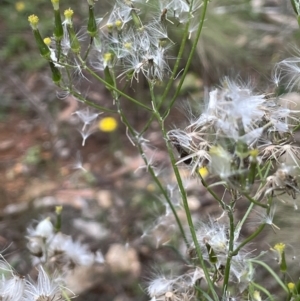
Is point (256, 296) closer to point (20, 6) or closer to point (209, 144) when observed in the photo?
point (209, 144)

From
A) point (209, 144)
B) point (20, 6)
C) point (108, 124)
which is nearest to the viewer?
point (209, 144)

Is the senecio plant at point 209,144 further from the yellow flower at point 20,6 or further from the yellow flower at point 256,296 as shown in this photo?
the yellow flower at point 20,6

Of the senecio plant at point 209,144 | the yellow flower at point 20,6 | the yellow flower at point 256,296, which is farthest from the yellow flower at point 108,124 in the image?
the yellow flower at point 256,296

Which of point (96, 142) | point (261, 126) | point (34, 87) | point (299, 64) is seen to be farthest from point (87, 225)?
point (261, 126)

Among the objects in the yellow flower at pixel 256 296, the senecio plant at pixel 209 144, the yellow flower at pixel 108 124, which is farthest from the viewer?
the yellow flower at pixel 108 124

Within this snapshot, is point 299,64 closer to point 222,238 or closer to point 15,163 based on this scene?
point 222,238

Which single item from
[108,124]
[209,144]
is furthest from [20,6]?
[209,144]

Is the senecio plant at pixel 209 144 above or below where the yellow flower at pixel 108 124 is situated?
above

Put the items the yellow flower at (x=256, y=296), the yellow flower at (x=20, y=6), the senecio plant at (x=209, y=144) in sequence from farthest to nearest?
the yellow flower at (x=20, y=6) → the yellow flower at (x=256, y=296) → the senecio plant at (x=209, y=144)

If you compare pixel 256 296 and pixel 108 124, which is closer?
pixel 256 296

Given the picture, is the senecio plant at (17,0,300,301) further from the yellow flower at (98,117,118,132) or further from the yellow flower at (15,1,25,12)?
the yellow flower at (15,1,25,12)
